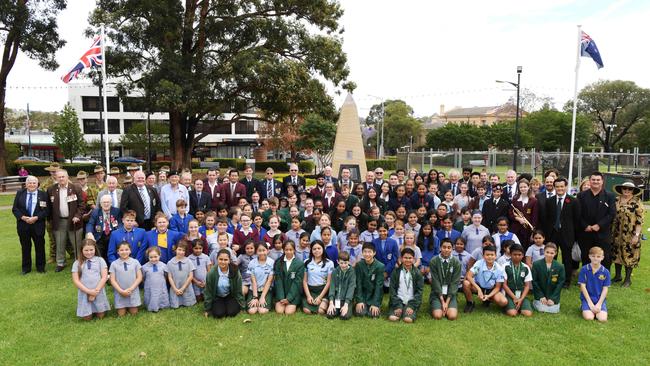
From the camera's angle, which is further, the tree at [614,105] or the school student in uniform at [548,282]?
the tree at [614,105]

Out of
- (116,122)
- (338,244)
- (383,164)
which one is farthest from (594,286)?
(116,122)

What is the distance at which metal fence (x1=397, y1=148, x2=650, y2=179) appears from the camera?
18953 millimetres

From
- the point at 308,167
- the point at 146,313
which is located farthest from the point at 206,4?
the point at 308,167

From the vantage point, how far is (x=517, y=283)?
549cm

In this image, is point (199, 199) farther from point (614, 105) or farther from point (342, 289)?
point (614, 105)

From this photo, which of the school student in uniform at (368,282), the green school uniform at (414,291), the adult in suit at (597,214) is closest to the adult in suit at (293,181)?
the school student in uniform at (368,282)

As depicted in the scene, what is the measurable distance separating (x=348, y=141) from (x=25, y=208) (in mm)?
9343

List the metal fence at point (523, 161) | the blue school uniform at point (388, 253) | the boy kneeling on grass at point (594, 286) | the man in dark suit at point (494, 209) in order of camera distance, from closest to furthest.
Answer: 1. the boy kneeling on grass at point (594, 286)
2. the blue school uniform at point (388, 253)
3. the man in dark suit at point (494, 209)
4. the metal fence at point (523, 161)

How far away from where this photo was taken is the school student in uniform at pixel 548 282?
538 cm

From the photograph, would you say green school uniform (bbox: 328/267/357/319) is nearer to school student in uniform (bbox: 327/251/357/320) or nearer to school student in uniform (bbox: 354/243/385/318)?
school student in uniform (bbox: 327/251/357/320)

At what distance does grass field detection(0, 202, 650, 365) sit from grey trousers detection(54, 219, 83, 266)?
5.49ft

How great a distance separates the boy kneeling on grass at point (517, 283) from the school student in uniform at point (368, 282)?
5.24 ft

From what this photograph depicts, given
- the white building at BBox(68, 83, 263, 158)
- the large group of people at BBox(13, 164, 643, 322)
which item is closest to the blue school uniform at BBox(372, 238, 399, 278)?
the large group of people at BBox(13, 164, 643, 322)

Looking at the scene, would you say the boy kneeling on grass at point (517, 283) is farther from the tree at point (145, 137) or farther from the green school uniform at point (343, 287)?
the tree at point (145, 137)
